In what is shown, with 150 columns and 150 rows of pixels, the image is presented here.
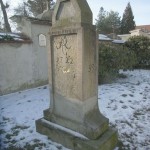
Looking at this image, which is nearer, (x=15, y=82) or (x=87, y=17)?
(x=87, y=17)

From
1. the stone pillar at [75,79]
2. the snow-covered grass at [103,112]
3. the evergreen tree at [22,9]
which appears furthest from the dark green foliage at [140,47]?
the evergreen tree at [22,9]

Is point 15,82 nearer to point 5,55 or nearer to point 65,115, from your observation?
point 5,55

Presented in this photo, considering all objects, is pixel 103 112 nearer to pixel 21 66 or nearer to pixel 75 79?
pixel 75 79

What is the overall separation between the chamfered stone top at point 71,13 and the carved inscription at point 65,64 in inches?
11.3

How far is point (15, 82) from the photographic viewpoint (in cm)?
772

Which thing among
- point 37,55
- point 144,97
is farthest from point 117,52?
point 37,55

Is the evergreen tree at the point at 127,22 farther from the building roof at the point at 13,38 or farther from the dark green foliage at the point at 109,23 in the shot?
the building roof at the point at 13,38

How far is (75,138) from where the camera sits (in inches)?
144

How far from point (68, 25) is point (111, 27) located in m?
42.6

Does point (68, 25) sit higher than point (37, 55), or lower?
higher

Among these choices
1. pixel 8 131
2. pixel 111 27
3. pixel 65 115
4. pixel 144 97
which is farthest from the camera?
pixel 111 27

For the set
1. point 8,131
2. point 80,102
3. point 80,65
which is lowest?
point 8,131

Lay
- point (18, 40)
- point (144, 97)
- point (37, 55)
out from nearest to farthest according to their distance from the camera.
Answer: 1. point (144, 97)
2. point (18, 40)
3. point (37, 55)

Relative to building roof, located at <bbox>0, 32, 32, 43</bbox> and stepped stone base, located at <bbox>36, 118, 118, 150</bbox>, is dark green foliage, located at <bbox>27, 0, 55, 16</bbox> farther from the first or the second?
stepped stone base, located at <bbox>36, 118, 118, 150</bbox>
